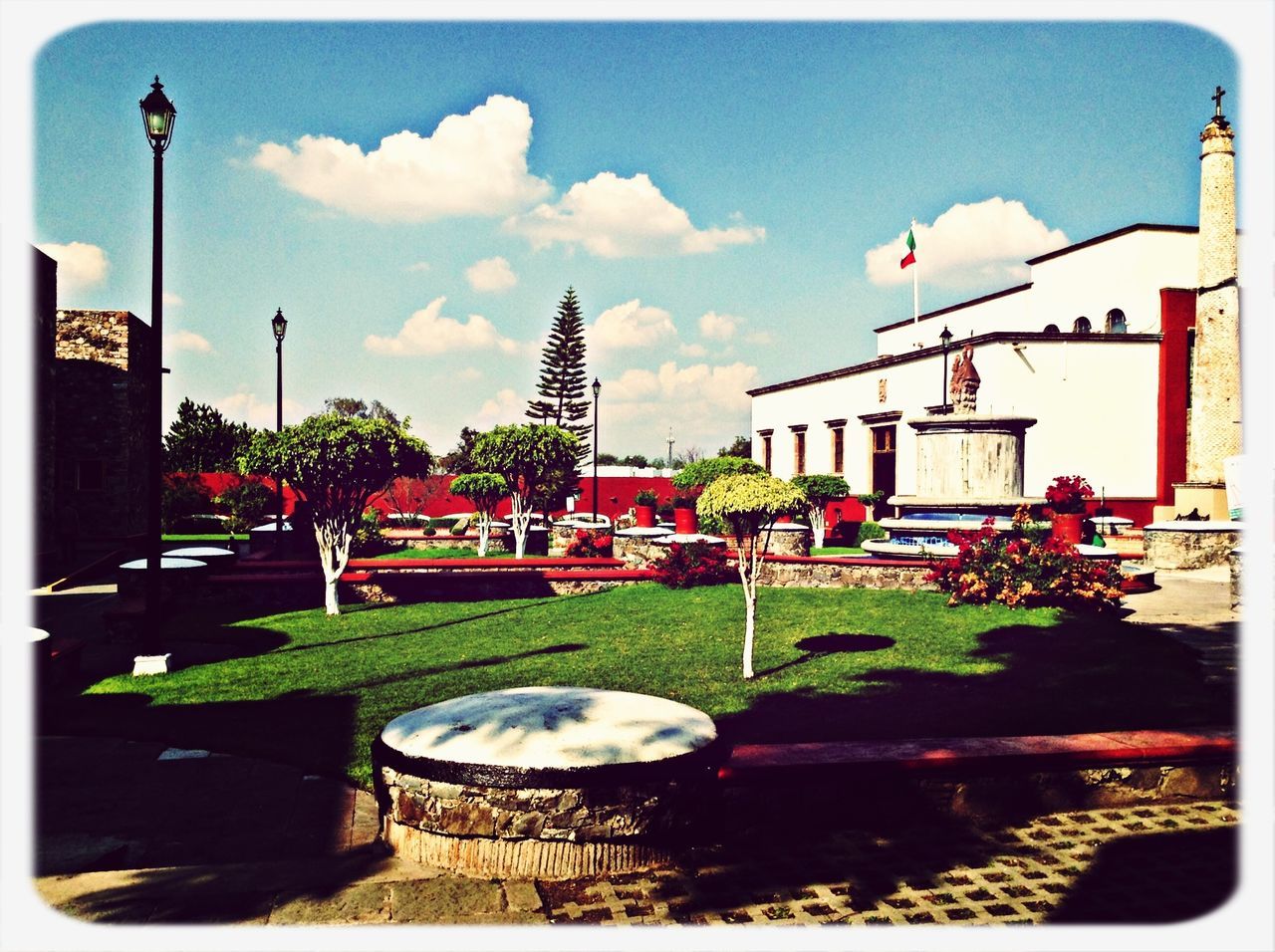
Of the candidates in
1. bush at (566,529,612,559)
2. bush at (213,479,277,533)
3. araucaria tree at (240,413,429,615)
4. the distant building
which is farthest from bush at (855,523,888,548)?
bush at (213,479,277,533)

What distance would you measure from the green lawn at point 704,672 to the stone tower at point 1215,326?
18209 mm

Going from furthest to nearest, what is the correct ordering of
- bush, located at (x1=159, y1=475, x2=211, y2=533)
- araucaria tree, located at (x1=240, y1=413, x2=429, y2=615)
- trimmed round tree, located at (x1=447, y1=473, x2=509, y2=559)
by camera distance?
bush, located at (x1=159, y1=475, x2=211, y2=533) < trimmed round tree, located at (x1=447, y1=473, x2=509, y2=559) < araucaria tree, located at (x1=240, y1=413, x2=429, y2=615)

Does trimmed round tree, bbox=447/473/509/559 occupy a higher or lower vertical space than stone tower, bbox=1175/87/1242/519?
lower

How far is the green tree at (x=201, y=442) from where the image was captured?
43188 mm

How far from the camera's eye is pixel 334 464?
13305mm

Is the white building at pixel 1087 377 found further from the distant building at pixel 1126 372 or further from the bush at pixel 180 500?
the bush at pixel 180 500

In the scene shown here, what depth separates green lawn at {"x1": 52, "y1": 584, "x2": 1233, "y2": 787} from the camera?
6.85 meters

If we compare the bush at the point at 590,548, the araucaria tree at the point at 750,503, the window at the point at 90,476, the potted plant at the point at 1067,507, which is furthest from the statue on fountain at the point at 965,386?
the window at the point at 90,476

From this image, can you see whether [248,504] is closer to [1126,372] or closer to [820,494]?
[820,494]

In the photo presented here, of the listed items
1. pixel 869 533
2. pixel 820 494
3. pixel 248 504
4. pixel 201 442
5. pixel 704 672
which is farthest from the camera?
pixel 201 442

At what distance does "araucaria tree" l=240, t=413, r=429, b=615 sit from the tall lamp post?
11.3 feet

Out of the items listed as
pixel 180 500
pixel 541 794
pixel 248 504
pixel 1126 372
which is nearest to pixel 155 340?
pixel 541 794

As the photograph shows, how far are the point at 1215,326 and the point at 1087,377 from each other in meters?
3.69

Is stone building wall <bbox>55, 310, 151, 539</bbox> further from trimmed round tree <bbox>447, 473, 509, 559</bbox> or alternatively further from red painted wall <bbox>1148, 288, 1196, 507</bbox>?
red painted wall <bbox>1148, 288, 1196, 507</bbox>
